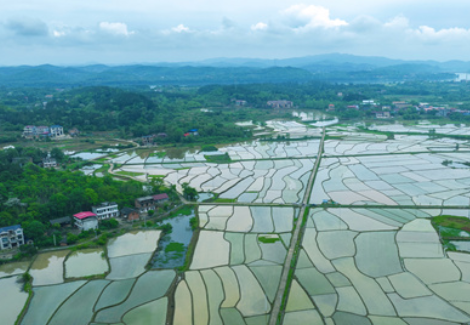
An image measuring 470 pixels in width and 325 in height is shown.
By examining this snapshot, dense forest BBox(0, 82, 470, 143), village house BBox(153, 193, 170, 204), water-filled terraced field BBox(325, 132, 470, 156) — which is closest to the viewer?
village house BBox(153, 193, 170, 204)

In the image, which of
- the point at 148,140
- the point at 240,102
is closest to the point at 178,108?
the point at 240,102

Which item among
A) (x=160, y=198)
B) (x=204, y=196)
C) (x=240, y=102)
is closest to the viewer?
(x=160, y=198)

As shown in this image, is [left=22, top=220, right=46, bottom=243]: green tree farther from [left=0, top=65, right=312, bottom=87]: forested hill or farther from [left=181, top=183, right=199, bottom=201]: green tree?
[left=0, top=65, right=312, bottom=87]: forested hill

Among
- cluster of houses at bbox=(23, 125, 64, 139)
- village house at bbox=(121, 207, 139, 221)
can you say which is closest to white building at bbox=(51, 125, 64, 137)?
cluster of houses at bbox=(23, 125, 64, 139)

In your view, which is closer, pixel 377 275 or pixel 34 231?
pixel 377 275

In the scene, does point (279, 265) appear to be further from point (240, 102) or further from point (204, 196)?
point (240, 102)

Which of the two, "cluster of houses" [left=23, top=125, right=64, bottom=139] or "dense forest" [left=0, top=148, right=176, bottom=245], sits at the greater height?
"dense forest" [left=0, top=148, right=176, bottom=245]

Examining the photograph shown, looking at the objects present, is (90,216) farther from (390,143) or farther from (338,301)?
(390,143)
